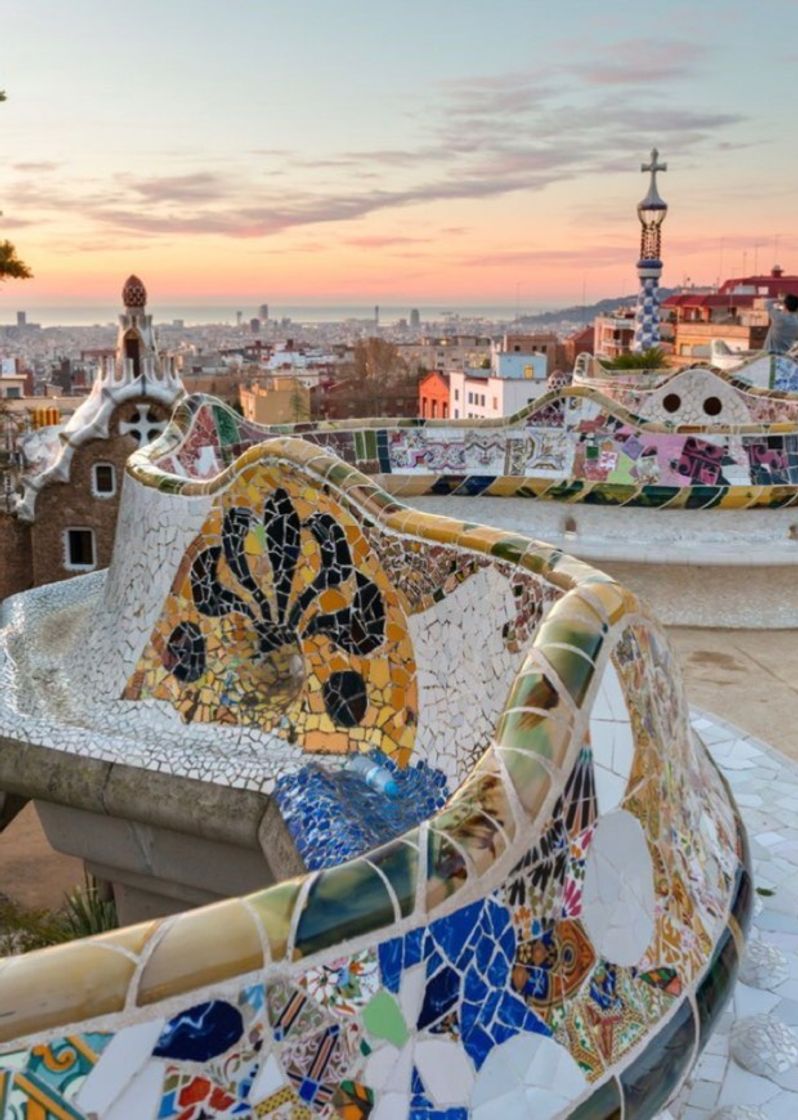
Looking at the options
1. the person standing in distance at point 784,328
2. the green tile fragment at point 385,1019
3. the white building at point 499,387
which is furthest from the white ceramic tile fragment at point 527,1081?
the white building at point 499,387

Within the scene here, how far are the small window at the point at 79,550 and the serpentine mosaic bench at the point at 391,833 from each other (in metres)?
8.41

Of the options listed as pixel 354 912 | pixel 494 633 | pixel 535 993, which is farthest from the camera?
pixel 494 633

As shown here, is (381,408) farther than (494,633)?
Yes

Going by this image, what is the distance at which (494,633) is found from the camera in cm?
306

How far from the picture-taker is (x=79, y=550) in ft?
41.5

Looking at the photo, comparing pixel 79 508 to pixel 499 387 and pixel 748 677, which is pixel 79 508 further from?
pixel 499 387

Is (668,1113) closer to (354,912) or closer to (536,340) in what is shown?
(354,912)

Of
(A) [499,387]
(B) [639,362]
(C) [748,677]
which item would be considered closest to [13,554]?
(B) [639,362]

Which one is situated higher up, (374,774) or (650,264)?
(650,264)

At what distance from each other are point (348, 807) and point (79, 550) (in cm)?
1001

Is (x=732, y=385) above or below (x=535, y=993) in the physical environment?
above

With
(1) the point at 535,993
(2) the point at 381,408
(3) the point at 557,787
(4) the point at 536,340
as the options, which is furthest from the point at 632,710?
(4) the point at 536,340

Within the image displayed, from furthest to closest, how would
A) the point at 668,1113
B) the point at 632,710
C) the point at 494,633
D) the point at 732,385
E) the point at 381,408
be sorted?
the point at 381,408
the point at 732,385
the point at 494,633
the point at 632,710
the point at 668,1113

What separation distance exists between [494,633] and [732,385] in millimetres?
7116
